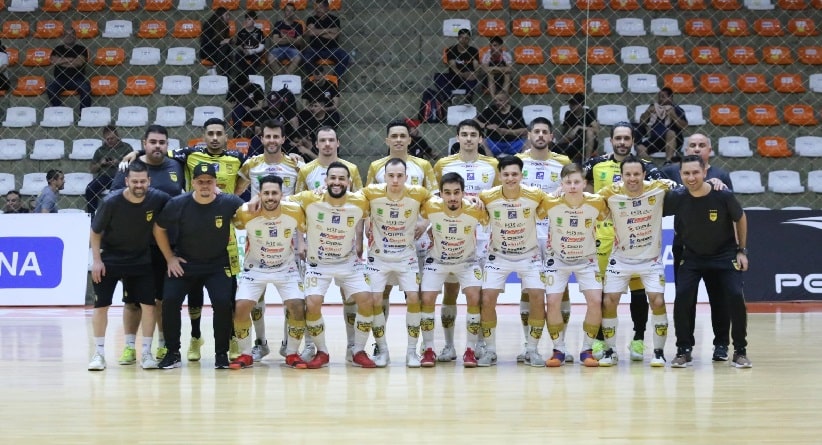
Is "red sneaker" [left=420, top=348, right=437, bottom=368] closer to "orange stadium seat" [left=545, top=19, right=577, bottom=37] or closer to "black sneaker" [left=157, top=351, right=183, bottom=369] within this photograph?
"black sneaker" [left=157, top=351, right=183, bottom=369]

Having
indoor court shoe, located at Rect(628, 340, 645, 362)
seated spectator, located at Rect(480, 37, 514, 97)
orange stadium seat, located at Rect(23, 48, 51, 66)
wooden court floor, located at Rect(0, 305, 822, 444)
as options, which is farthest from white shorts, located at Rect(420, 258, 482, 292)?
orange stadium seat, located at Rect(23, 48, 51, 66)

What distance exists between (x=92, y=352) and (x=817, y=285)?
8588 millimetres

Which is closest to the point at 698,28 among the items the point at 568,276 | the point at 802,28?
the point at 802,28

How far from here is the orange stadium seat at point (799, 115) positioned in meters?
15.9

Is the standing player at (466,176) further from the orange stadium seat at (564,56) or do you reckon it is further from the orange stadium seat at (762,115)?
the orange stadium seat at (762,115)

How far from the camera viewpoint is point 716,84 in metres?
16.2

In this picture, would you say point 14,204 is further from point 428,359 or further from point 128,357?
point 428,359

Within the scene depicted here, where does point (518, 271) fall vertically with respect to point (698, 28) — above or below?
below

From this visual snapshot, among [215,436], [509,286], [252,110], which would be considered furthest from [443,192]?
[252,110]

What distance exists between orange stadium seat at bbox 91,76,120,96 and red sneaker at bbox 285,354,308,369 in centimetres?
875

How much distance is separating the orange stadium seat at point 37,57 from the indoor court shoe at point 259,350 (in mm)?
9250

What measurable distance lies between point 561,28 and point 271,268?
9.52m

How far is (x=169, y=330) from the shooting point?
8.09 meters

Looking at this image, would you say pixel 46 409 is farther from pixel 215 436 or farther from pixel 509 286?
pixel 509 286
